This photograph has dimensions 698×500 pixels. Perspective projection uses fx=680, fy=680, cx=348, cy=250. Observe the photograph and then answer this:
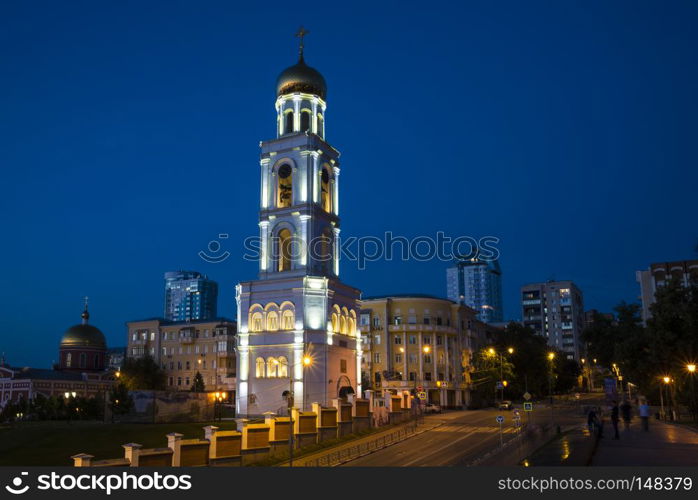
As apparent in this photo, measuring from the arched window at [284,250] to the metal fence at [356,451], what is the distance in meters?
22.2

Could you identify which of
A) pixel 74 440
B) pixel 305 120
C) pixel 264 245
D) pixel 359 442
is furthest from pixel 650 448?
pixel 305 120

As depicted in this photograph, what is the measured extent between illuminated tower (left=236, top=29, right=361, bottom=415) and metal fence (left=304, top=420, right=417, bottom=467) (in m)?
12.9

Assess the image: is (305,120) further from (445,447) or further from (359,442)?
(445,447)

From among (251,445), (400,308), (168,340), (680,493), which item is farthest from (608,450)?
(168,340)

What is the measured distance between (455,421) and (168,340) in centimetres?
6357

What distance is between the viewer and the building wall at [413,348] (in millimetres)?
88250

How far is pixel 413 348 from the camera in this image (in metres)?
88.9

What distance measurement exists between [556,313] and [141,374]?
12457 cm

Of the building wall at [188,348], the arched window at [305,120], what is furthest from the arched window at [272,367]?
the building wall at [188,348]

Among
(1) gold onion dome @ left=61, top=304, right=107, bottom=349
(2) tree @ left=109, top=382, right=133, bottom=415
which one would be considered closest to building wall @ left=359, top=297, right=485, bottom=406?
(2) tree @ left=109, top=382, right=133, bottom=415

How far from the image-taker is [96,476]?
1780 cm

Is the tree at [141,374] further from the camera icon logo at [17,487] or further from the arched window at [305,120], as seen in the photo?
the camera icon logo at [17,487]

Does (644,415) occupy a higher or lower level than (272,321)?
lower

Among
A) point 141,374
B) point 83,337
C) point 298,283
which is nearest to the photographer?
point 298,283
